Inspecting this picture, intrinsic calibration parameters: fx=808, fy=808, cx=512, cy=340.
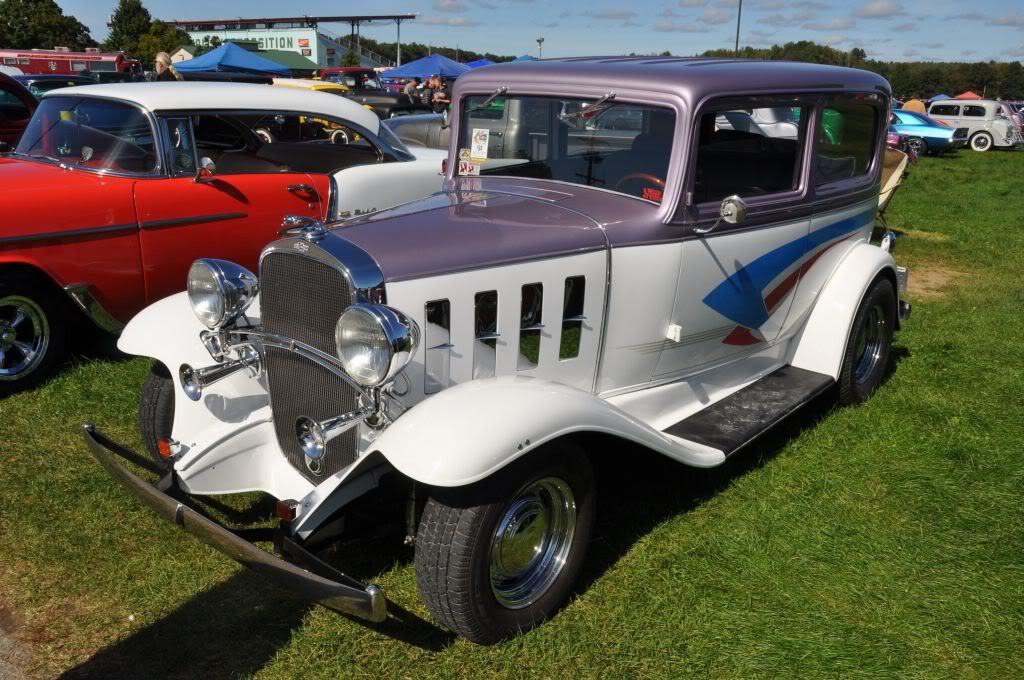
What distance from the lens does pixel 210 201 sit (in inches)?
208

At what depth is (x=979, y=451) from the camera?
434cm

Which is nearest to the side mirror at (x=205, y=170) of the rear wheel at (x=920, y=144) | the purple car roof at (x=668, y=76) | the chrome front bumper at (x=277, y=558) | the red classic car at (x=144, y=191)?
the red classic car at (x=144, y=191)

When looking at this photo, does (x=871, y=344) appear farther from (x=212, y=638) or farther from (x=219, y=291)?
(x=212, y=638)

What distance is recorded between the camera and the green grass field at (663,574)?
109 inches

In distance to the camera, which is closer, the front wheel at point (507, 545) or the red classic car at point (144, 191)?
the front wheel at point (507, 545)

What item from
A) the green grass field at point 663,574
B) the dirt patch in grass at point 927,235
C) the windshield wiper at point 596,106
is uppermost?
the windshield wiper at point 596,106

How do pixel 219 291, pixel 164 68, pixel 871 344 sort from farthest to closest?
pixel 164 68 → pixel 871 344 → pixel 219 291

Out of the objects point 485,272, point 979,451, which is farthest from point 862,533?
point 485,272

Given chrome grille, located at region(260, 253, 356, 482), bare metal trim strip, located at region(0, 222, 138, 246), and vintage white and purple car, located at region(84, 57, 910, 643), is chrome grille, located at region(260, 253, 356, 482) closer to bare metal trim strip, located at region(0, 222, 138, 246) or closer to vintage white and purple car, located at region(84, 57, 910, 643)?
vintage white and purple car, located at region(84, 57, 910, 643)

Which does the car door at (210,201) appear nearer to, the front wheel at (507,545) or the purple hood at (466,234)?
the purple hood at (466,234)

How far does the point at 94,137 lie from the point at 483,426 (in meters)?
4.12

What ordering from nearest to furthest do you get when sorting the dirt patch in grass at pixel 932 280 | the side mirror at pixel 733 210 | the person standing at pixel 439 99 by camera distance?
the side mirror at pixel 733 210 → the dirt patch in grass at pixel 932 280 → the person standing at pixel 439 99

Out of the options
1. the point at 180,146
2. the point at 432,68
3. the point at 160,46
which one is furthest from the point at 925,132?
the point at 160,46

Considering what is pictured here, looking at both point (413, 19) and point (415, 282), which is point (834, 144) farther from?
point (413, 19)
